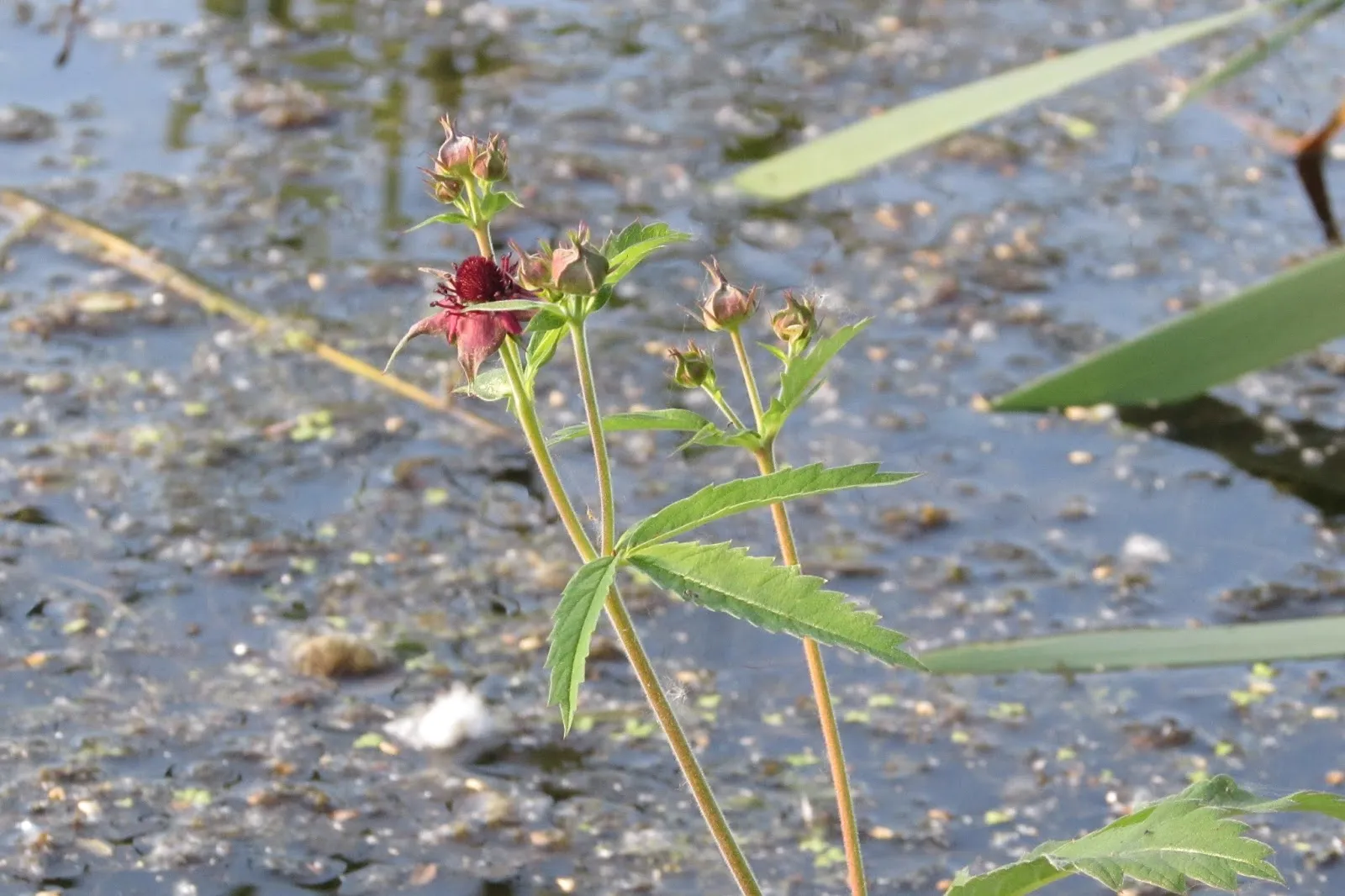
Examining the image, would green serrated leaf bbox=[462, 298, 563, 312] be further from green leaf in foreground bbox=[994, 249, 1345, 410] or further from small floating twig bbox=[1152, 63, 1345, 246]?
small floating twig bbox=[1152, 63, 1345, 246]

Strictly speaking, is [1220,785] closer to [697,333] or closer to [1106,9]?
[697,333]

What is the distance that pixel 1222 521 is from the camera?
2004 mm

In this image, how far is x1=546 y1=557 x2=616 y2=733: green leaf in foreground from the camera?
859mm

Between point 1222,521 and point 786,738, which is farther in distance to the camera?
point 1222,521

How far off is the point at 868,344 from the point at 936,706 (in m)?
0.72

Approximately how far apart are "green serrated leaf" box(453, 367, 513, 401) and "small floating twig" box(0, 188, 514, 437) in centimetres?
115

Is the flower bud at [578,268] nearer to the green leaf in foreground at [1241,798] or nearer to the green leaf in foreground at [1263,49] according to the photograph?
the green leaf in foreground at [1241,798]

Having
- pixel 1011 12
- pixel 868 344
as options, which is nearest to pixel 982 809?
pixel 868 344

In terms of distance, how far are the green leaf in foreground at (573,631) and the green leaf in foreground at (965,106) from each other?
1.40 m

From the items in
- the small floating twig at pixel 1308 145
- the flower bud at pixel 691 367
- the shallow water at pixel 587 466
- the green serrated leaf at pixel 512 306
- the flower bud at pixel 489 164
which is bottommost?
the shallow water at pixel 587 466

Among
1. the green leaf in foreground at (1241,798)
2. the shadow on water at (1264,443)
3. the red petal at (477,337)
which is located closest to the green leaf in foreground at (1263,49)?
the shadow on water at (1264,443)

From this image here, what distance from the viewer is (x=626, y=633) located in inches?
37.0

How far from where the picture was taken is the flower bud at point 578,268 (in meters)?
0.84

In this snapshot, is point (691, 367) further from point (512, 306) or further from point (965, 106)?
point (965, 106)
